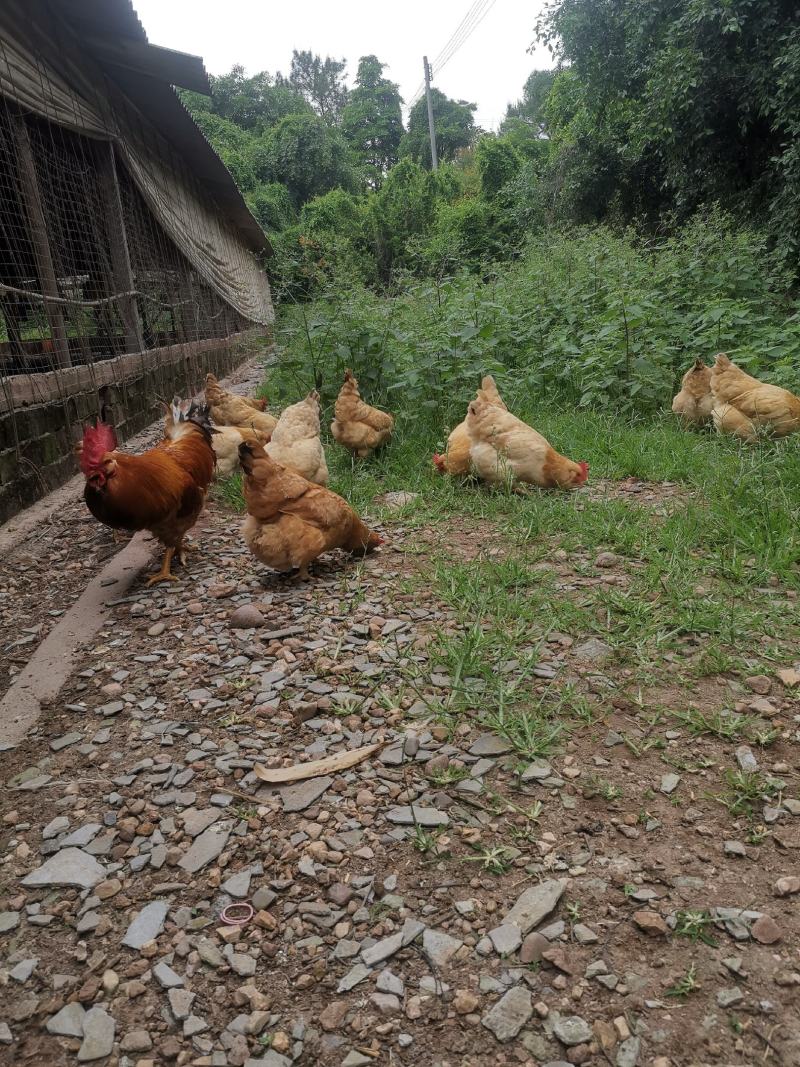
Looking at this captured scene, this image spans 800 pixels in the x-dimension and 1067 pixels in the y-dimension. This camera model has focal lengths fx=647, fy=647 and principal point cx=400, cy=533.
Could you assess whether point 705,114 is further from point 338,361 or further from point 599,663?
point 599,663

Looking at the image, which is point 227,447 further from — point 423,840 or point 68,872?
point 423,840

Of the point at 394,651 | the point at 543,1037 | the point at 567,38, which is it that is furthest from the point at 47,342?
the point at 567,38

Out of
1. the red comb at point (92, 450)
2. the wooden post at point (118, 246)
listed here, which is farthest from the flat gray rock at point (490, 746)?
the wooden post at point (118, 246)

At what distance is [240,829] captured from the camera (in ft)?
6.20

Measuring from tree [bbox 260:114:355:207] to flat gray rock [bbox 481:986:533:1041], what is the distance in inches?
1306

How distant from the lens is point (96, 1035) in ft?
4.48

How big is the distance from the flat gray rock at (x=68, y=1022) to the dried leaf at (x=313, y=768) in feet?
2.45

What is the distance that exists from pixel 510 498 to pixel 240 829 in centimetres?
275

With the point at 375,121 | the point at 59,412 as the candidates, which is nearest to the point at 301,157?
the point at 375,121

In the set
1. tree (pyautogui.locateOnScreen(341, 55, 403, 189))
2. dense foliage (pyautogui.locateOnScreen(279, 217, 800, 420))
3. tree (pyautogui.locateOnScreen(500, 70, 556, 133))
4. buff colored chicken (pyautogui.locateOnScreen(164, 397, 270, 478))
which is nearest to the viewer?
buff colored chicken (pyautogui.locateOnScreen(164, 397, 270, 478))

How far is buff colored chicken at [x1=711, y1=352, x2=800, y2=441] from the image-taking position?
442 cm

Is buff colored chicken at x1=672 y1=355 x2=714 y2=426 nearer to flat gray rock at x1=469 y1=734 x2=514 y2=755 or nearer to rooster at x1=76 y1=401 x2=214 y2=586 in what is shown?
rooster at x1=76 y1=401 x2=214 y2=586

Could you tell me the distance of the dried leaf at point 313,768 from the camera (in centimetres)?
206

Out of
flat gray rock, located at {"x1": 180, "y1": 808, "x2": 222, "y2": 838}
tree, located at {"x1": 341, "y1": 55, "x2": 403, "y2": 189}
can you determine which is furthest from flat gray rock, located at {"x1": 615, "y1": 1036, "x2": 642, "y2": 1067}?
tree, located at {"x1": 341, "y1": 55, "x2": 403, "y2": 189}
